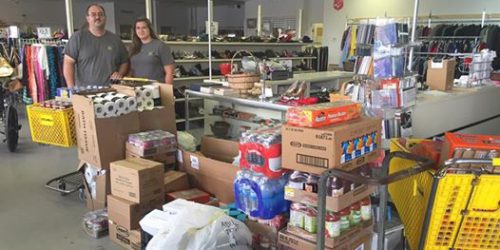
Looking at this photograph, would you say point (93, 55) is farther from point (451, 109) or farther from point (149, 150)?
point (451, 109)

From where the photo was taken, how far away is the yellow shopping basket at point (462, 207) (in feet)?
5.81

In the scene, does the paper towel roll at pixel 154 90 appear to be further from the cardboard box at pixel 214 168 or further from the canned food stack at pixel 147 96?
the cardboard box at pixel 214 168

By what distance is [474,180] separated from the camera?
1.76 meters

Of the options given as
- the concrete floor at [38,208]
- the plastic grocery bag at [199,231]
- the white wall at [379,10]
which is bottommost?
the concrete floor at [38,208]

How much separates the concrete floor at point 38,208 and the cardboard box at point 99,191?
A: 12 centimetres

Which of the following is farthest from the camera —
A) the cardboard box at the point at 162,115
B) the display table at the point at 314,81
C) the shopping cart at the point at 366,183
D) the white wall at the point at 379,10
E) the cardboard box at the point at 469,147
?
the white wall at the point at 379,10

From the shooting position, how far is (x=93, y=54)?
3938mm

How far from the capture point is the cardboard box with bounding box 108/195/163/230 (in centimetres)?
281

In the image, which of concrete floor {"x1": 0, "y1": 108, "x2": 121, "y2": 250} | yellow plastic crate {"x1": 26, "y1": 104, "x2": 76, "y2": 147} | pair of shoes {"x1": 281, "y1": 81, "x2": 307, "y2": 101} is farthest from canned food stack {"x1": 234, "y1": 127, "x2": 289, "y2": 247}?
yellow plastic crate {"x1": 26, "y1": 104, "x2": 76, "y2": 147}

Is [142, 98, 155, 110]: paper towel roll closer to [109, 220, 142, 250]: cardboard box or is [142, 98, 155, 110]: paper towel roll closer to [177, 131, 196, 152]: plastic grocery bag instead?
[177, 131, 196, 152]: plastic grocery bag

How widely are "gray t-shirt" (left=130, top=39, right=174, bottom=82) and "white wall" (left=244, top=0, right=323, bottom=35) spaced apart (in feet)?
27.4

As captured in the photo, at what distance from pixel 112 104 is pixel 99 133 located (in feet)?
0.77

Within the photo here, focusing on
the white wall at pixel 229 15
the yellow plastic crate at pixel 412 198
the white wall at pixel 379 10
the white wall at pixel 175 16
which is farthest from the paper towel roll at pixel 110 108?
the white wall at pixel 175 16

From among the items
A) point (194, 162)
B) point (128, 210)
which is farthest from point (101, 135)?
point (194, 162)
